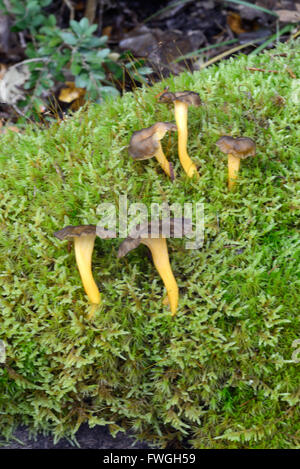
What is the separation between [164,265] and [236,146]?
2.37 ft

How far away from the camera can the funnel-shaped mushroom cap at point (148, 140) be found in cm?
226

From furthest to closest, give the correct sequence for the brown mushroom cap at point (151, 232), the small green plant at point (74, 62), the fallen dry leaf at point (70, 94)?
the fallen dry leaf at point (70, 94), the small green plant at point (74, 62), the brown mushroom cap at point (151, 232)

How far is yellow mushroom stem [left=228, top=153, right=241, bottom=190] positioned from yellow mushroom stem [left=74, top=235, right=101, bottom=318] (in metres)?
0.84

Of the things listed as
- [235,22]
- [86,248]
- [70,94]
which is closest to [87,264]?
[86,248]

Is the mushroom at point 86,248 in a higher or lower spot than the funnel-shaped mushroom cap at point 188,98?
lower

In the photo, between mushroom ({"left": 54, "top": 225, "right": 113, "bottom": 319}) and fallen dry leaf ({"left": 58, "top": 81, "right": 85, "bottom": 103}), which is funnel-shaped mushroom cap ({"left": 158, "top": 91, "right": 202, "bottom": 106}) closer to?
mushroom ({"left": 54, "top": 225, "right": 113, "bottom": 319})

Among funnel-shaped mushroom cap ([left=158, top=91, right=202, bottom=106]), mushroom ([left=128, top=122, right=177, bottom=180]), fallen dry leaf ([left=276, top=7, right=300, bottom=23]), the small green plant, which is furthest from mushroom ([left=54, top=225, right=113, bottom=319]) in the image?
fallen dry leaf ([left=276, top=7, right=300, bottom=23])

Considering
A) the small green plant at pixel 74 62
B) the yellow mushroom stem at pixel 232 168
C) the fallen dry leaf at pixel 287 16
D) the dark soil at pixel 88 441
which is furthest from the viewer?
the fallen dry leaf at pixel 287 16

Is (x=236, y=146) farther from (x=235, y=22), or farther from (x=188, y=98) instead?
(x=235, y=22)

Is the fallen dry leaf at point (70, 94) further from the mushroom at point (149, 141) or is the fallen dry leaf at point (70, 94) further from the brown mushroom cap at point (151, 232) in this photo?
the brown mushroom cap at point (151, 232)

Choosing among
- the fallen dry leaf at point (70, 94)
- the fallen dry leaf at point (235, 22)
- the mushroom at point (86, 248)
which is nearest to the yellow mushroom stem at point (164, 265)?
the mushroom at point (86, 248)

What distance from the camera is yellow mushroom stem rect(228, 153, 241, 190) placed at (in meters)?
2.30

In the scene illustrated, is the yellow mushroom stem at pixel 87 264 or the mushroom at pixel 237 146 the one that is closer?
the yellow mushroom stem at pixel 87 264

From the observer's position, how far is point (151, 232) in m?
1.88
